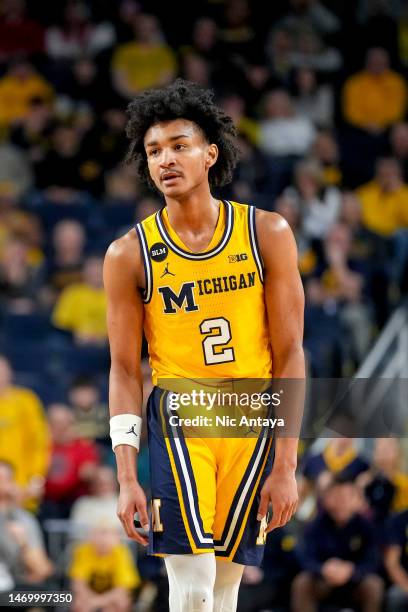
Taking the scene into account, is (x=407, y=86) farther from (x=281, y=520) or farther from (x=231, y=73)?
(x=281, y=520)

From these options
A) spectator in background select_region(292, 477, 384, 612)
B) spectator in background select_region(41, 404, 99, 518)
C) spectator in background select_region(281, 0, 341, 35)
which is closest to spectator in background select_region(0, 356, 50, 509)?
spectator in background select_region(41, 404, 99, 518)

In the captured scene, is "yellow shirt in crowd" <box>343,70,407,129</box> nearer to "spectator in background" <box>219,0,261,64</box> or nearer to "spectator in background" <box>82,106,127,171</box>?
"spectator in background" <box>219,0,261,64</box>

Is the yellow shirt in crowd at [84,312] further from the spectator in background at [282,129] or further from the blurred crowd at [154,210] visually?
the spectator in background at [282,129]

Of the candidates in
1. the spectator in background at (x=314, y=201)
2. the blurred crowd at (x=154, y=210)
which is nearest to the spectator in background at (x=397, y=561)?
the blurred crowd at (x=154, y=210)

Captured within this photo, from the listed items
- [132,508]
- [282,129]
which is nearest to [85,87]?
[282,129]

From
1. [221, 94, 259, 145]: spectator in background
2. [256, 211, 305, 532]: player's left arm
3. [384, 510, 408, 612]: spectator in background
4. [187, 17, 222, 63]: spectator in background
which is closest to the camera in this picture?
[256, 211, 305, 532]: player's left arm

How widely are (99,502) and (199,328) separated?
13.0 feet

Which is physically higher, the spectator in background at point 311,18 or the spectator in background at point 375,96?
the spectator in background at point 311,18

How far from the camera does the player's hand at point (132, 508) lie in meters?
4.71

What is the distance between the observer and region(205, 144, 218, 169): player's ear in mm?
5020

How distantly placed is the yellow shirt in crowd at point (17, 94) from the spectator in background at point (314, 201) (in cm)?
306

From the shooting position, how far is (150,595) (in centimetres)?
775

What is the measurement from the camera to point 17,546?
7.77m

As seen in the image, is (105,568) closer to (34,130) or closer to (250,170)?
(250,170)
